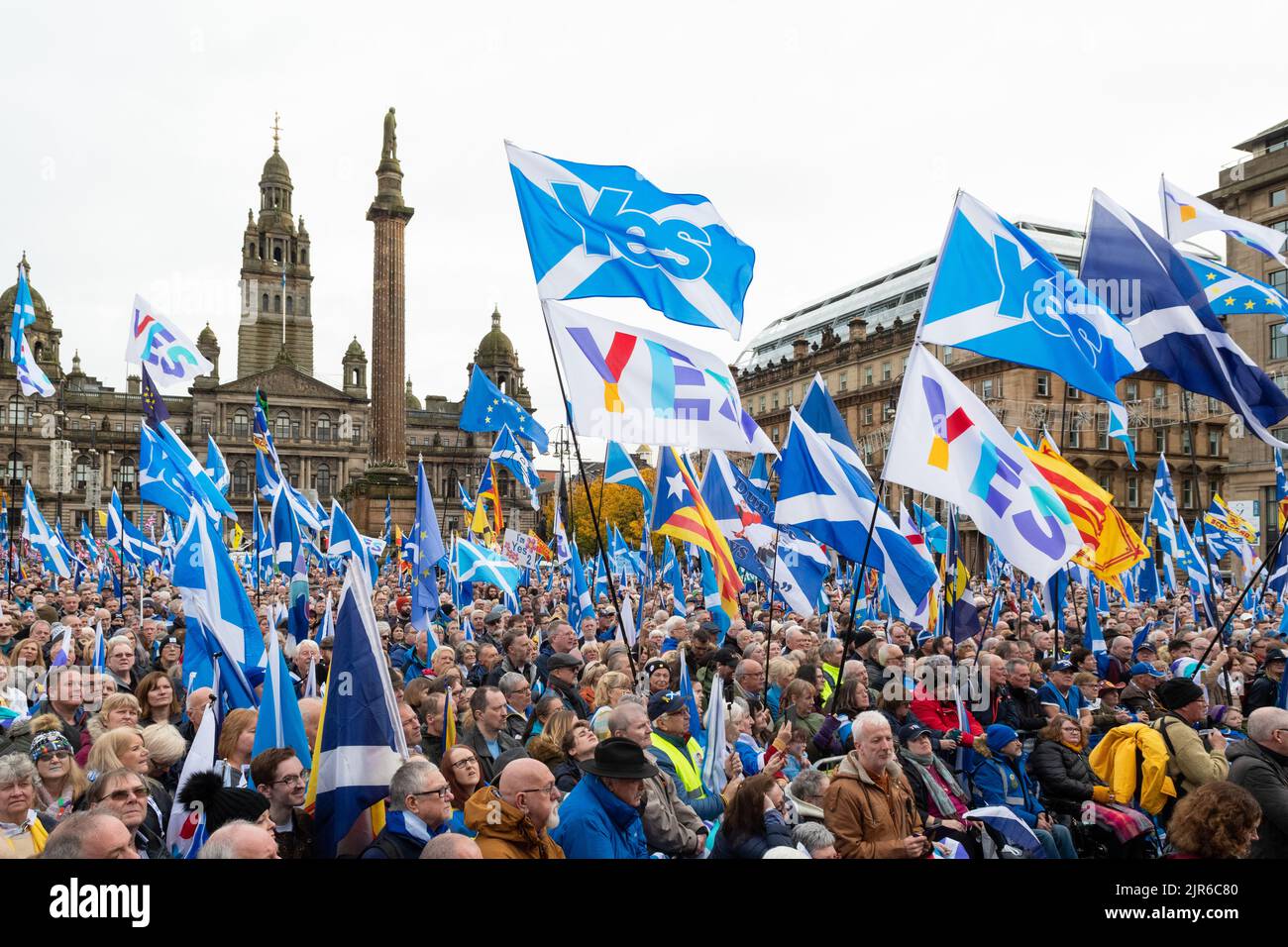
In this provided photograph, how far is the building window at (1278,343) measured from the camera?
45844mm

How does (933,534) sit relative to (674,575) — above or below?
above

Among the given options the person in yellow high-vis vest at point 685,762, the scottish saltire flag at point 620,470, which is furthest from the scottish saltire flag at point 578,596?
the person in yellow high-vis vest at point 685,762

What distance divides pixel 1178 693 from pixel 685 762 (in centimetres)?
286

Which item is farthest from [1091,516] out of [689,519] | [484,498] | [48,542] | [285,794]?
[48,542]

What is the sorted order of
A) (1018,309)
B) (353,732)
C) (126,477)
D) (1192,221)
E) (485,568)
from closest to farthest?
(353,732) → (1018,309) → (1192,221) → (485,568) → (126,477)

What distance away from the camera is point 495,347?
9469cm

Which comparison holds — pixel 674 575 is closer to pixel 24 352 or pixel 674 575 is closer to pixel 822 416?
pixel 822 416

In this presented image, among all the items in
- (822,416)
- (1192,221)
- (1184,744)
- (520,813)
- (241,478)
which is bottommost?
(1184,744)

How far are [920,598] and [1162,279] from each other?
3.28m

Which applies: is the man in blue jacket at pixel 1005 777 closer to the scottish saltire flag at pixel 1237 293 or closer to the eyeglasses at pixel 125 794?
the eyeglasses at pixel 125 794

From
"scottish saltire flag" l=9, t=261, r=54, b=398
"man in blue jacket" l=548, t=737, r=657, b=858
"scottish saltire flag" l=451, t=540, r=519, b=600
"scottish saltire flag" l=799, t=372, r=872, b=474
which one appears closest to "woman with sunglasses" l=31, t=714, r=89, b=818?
"man in blue jacket" l=548, t=737, r=657, b=858

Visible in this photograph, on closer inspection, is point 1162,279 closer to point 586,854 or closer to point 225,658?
point 586,854

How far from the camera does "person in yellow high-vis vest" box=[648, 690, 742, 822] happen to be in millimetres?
6168
